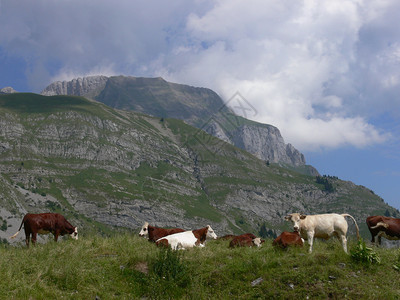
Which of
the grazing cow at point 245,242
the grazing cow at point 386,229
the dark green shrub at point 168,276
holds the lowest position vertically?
the dark green shrub at point 168,276

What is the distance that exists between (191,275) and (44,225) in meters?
10.7

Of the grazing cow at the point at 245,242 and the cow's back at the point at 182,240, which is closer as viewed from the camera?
the cow's back at the point at 182,240

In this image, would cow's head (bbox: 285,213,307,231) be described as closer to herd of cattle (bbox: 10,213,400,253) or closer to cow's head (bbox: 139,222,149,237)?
herd of cattle (bbox: 10,213,400,253)

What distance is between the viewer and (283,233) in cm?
1734

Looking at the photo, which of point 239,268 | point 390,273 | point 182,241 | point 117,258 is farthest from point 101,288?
point 390,273

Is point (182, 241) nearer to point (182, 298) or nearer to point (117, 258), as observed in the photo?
point (117, 258)

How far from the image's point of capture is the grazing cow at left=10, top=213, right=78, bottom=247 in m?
19.6

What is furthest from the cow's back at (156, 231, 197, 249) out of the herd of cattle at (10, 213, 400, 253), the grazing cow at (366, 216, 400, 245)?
the grazing cow at (366, 216, 400, 245)

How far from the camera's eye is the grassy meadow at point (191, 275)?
11828mm

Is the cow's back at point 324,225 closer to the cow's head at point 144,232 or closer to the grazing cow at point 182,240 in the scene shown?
the grazing cow at point 182,240

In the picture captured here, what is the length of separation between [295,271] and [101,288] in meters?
6.88

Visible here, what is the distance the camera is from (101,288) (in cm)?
1241

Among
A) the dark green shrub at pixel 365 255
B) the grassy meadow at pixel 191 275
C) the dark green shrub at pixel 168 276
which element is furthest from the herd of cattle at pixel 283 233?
the dark green shrub at pixel 365 255

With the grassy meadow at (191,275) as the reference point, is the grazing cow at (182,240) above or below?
above
